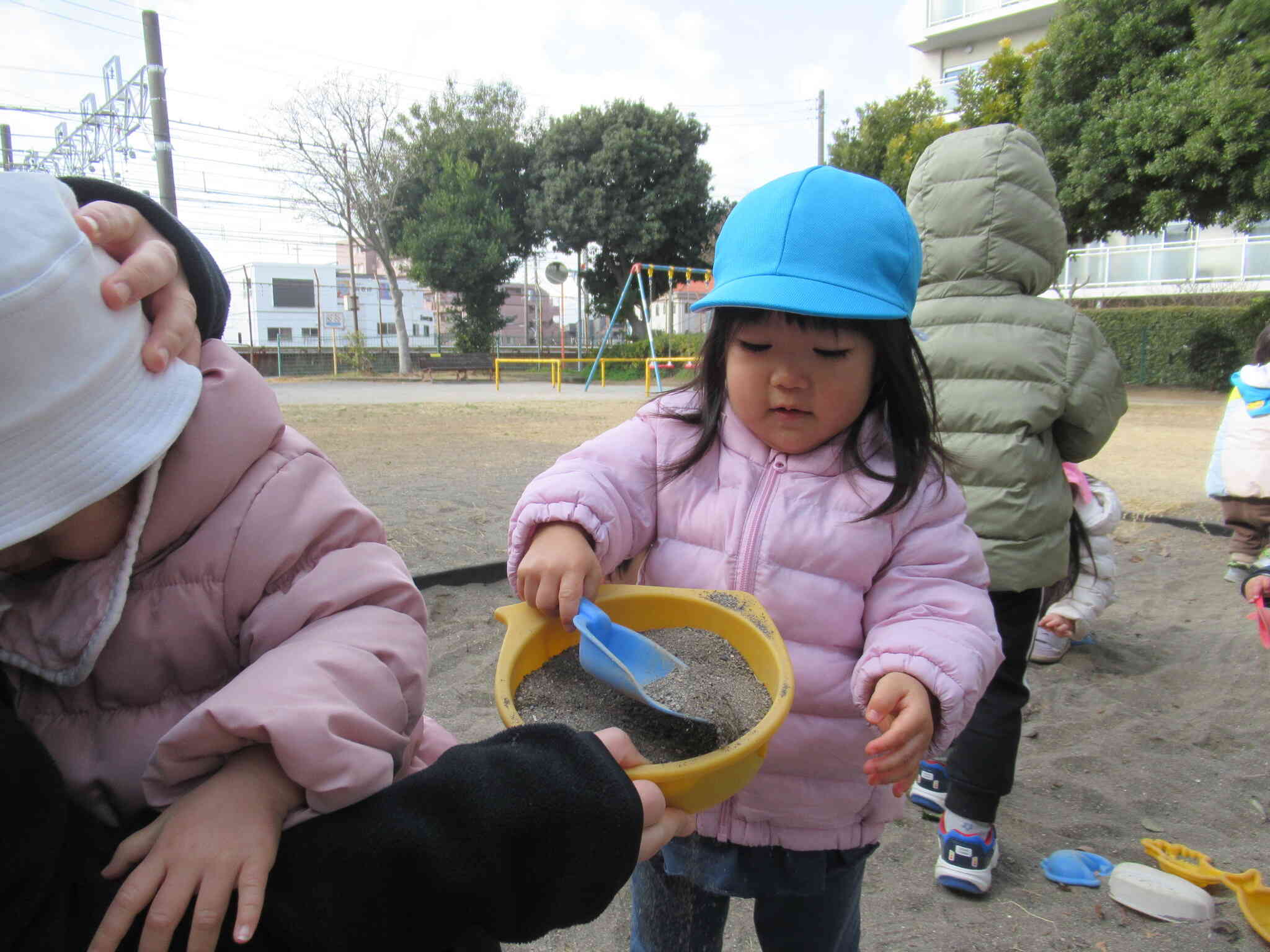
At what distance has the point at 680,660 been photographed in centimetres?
102

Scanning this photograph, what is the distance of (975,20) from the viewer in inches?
956

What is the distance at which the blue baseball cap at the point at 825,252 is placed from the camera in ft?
3.48

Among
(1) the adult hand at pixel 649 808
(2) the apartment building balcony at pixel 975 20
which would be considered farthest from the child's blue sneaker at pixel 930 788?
(2) the apartment building balcony at pixel 975 20

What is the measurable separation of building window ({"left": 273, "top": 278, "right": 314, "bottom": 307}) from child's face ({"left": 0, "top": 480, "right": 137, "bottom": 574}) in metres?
41.9

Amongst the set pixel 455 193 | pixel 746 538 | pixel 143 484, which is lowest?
pixel 746 538

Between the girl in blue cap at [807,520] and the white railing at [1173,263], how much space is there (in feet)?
59.9

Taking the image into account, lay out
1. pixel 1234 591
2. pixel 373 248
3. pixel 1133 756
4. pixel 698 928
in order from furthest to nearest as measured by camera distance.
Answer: pixel 373 248
pixel 1234 591
pixel 1133 756
pixel 698 928

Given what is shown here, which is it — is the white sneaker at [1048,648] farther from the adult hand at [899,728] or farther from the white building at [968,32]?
the white building at [968,32]

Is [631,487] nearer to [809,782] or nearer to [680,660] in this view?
[680,660]

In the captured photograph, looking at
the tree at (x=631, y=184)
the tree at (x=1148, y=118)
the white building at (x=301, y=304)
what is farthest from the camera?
the white building at (x=301, y=304)

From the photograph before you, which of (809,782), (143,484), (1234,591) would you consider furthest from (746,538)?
(1234,591)

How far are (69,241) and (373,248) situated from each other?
2448 centimetres

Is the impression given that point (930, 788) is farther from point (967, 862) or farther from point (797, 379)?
point (797, 379)

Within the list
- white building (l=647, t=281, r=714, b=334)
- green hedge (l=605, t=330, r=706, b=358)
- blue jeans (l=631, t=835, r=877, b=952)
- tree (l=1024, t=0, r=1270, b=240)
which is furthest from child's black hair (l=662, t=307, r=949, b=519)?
white building (l=647, t=281, r=714, b=334)
